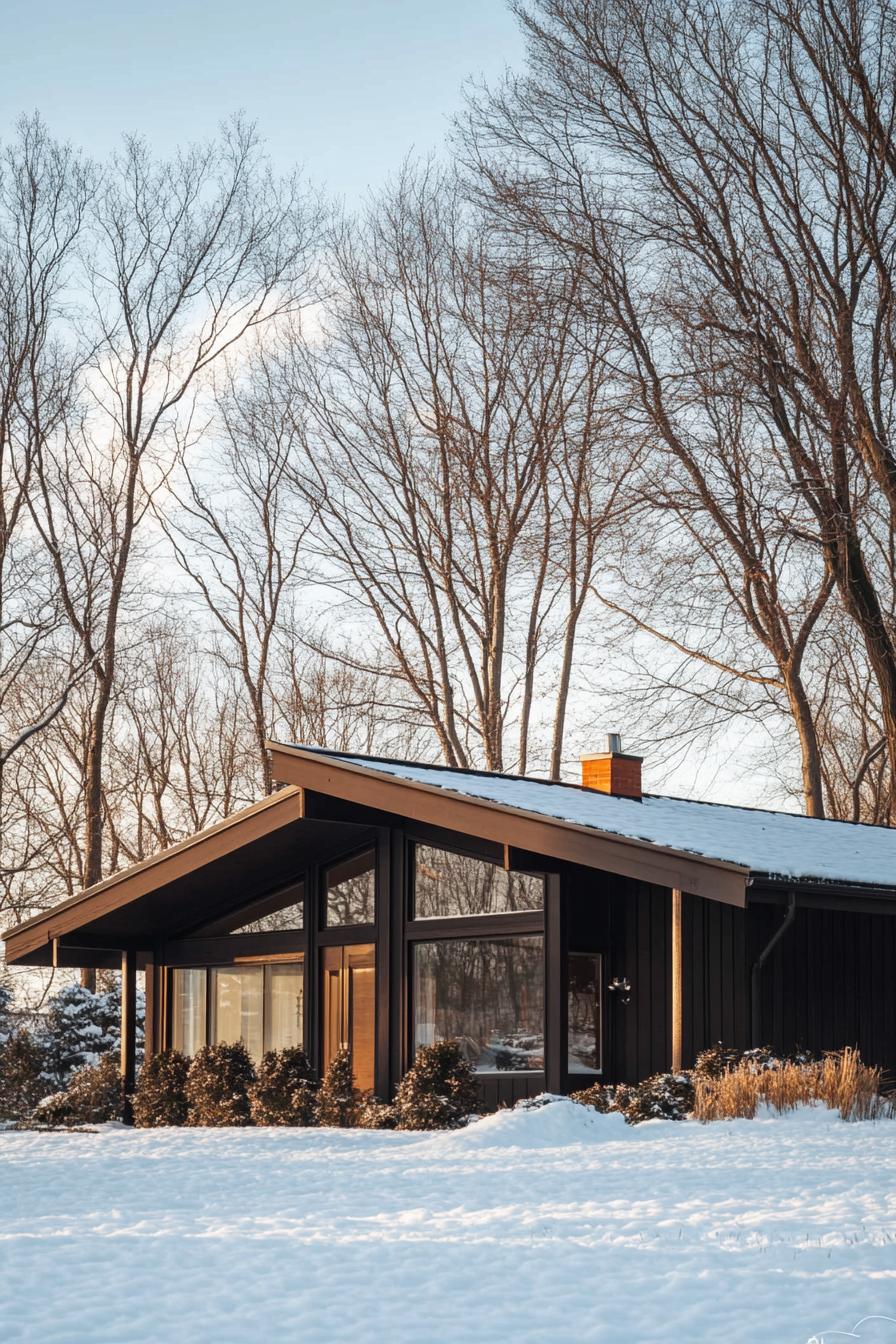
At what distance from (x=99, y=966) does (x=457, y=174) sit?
14.4 meters

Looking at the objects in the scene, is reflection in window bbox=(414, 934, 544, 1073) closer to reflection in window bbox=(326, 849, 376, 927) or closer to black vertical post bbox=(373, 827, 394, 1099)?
black vertical post bbox=(373, 827, 394, 1099)

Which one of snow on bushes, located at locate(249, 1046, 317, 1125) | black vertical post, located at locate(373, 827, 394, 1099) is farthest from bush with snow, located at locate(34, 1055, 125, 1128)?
black vertical post, located at locate(373, 827, 394, 1099)

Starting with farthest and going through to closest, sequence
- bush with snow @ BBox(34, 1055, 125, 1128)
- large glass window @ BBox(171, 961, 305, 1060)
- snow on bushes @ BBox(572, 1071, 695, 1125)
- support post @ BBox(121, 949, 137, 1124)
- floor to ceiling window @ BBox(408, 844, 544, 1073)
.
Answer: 1. support post @ BBox(121, 949, 137, 1124)
2. bush with snow @ BBox(34, 1055, 125, 1128)
3. large glass window @ BBox(171, 961, 305, 1060)
4. floor to ceiling window @ BBox(408, 844, 544, 1073)
5. snow on bushes @ BBox(572, 1071, 695, 1125)

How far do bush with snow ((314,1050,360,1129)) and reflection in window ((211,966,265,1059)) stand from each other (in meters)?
2.96

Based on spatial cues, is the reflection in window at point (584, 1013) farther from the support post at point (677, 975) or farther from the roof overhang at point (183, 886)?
the roof overhang at point (183, 886)

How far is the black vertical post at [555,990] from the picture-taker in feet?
46.4

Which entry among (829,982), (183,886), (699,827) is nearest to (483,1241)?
(699,827)

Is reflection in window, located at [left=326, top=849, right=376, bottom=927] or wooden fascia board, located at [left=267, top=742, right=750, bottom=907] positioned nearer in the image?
wooden fascia board, located at [left=267, top=742, right=750, bottom=907]

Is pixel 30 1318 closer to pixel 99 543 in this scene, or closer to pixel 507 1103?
pixel 507 1103

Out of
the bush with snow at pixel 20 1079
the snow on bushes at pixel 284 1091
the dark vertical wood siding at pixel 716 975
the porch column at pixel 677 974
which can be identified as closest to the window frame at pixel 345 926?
the snow on bushes at pixel 284 1091

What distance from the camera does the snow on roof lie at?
13.3 metres

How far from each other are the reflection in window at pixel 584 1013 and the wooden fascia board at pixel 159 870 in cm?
328

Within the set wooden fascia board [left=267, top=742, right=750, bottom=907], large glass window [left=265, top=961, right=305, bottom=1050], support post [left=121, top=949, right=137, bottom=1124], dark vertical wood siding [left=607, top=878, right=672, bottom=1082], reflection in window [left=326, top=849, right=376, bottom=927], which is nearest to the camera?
wooden fascia board [left=267, top=742, right=750, bottom=907]

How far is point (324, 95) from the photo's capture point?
1566cm
